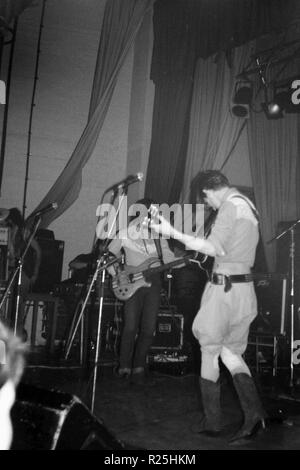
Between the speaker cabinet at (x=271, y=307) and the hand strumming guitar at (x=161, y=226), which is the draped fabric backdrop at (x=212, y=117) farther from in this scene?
the hand strumming guitar at (x=161, y=226)

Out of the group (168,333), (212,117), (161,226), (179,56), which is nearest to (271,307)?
(168,333)

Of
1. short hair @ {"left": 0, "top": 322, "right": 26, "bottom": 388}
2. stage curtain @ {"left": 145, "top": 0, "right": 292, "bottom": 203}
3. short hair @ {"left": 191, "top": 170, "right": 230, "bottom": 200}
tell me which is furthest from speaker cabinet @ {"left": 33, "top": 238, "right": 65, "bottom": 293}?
short hair @ {"left": 191, "top": 170, "right": 230, "bottom": 200}

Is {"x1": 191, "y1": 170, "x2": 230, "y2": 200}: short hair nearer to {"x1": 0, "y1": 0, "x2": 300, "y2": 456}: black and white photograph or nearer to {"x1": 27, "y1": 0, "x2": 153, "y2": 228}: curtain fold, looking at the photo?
{"x1": 0, "y1": 0, "x2": 300, "y2": 456}: black and white photograph

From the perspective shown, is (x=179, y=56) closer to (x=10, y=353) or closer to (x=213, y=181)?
(x=213, y=181)

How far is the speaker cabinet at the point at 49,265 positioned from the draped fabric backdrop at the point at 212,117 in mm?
2051

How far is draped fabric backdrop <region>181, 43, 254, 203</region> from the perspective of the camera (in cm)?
701

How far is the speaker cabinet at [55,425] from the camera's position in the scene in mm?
1987

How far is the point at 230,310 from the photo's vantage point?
346cm

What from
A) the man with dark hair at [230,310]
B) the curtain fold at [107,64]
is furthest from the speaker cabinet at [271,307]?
the man with dark hair at [230,310]

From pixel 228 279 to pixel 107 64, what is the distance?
12.8 feet

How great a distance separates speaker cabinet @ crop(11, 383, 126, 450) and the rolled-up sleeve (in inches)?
63.7
